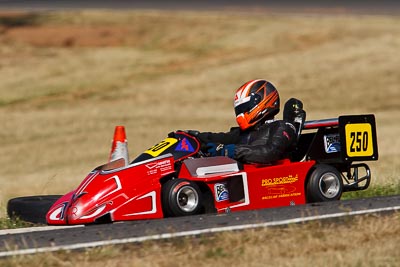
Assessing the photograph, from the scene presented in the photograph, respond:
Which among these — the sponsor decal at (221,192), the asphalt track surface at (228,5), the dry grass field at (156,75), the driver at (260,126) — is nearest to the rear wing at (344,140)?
the driver at (260,126)

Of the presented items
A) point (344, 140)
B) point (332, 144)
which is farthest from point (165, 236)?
point (332, 144)

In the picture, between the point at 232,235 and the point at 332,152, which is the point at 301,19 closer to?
the point at 332,152

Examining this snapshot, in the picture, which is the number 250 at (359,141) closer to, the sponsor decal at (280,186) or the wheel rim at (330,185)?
the wheel rim at (330,185)

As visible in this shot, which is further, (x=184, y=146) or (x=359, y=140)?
(x=359, y=140)

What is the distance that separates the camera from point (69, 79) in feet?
109

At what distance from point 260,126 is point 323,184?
2.97 feet

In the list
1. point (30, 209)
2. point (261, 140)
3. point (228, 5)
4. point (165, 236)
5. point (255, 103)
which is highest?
point (228, 5)

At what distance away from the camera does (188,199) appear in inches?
334

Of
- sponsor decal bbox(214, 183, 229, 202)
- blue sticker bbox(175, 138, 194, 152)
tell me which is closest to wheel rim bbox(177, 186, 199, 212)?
sponsor decal bbox(214, 183, 229, 202)

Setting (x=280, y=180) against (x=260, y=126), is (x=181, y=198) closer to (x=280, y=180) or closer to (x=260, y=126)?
(x=280, y=180)

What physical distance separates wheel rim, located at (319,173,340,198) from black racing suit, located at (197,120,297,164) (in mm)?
470

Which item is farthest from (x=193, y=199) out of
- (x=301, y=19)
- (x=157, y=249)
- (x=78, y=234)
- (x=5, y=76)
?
(x=301, y=19)

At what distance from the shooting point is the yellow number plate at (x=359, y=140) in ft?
31.0

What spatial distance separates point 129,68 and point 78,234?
27.4 m
